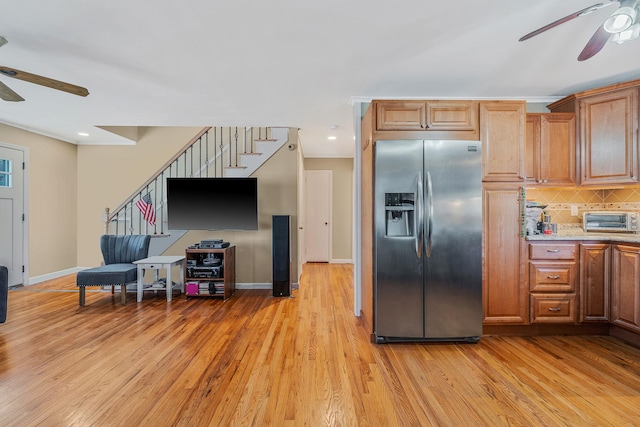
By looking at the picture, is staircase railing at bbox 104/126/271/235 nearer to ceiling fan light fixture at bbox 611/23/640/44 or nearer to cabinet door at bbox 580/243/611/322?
ceiling fan light fixture at bbox 611/23/640/44

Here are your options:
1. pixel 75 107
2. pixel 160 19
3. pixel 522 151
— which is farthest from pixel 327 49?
pixel 75 107

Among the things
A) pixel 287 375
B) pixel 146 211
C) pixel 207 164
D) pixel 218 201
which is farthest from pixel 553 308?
pixel 146 211

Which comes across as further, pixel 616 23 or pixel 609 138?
pixel 609 138

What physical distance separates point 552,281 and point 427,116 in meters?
1.94

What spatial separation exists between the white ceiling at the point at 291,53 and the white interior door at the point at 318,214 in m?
3.37

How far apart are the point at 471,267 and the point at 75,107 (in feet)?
15.4

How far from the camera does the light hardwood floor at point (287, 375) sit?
6.29ft

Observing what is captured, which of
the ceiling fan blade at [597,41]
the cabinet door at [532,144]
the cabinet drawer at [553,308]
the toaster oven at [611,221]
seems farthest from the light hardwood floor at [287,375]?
the ceiling fan blade at [597,41]

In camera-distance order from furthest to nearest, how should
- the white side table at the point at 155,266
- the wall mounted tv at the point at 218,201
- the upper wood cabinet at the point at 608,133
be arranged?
the wall mounted tv at the point at 218,201 → the white side table at the point at 155,266 → the upper wood cabinet at the point at 608,133

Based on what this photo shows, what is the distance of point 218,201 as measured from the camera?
15.0ft

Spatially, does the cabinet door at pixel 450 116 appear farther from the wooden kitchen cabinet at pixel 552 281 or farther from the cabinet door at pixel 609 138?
the wooden kitchen cabinet at pixel 552 281

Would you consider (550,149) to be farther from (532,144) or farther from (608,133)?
(608,133)

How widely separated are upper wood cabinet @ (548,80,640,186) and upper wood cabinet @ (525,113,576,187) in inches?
3.1

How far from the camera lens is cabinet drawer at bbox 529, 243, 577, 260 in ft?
10.1
